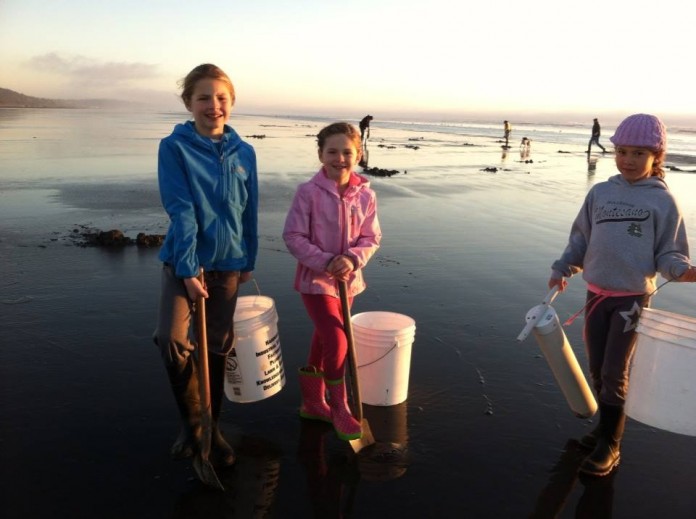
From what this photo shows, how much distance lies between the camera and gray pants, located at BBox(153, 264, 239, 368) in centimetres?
301

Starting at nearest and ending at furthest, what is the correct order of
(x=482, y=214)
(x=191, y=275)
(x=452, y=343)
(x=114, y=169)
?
(x=191, y=275)
(x=452, y=343)
(x=482, y=214)
(x=114, y=169)

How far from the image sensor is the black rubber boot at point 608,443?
3.21 m

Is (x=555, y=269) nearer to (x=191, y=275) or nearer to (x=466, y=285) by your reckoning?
(x=191, y=275)

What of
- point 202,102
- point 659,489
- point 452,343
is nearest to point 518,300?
point 452,343

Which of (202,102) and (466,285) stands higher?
(202,102)

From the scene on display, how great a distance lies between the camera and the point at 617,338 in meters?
3.27

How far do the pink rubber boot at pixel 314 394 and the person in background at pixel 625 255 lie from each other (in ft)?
5.43

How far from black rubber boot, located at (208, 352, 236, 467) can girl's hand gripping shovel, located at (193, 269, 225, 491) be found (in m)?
0.14

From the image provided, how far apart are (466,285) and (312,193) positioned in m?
3.48

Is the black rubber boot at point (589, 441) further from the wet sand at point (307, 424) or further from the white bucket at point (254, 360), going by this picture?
the white bucket at point (254, 360)

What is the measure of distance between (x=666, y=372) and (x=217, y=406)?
104 inches

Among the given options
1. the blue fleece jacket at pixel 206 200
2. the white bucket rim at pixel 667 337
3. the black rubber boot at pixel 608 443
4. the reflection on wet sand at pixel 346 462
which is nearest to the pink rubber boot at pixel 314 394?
the reflection on wet sand at pixel 346 462

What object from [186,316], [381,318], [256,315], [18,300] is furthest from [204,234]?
[18,300]

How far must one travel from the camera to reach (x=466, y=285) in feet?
21.2
